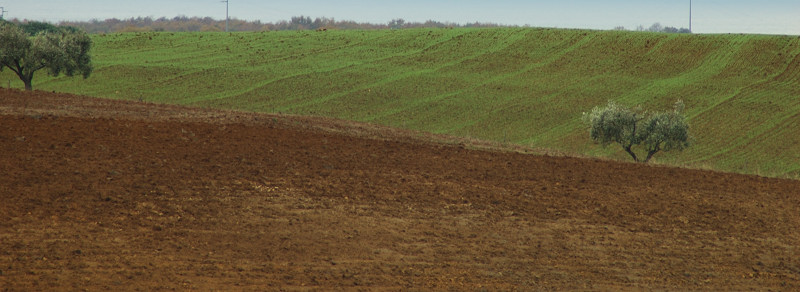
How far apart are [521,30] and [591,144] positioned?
4705 centimetres

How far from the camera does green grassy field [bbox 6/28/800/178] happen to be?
5550cm

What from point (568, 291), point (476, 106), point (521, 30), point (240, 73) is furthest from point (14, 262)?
point (521, 30)

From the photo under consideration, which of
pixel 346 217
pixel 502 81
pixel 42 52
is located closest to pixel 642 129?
pixel 346 217

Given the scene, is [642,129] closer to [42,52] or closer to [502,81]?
[502,81]

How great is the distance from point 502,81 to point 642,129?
33725mm

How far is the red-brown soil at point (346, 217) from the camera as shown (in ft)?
40.8

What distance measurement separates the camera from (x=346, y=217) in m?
15.8

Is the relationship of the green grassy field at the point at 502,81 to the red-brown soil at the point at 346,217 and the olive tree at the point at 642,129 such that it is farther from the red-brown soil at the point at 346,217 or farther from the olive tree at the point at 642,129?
the red-brown soil at the point at 346,217

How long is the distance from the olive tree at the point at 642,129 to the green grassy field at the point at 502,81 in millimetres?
6006

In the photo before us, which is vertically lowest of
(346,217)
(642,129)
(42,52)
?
(346,217)

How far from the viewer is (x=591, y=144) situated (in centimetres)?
5209

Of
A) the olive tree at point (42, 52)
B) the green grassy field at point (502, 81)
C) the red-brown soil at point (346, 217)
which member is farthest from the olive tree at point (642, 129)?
the olive tree at point (42, 52)

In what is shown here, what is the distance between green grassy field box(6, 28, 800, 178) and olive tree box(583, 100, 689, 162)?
236 inches

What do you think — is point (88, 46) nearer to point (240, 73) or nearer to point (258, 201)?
point (240, 73)
